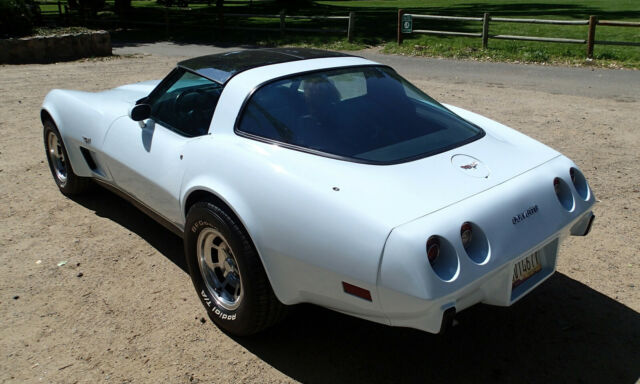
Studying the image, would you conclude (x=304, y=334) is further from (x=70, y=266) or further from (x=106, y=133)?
(x=106, y=133)

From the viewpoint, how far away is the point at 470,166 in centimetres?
303

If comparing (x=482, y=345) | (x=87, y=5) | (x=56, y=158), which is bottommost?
(x=482, y=345)

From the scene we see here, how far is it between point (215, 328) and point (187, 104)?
1.50 meters

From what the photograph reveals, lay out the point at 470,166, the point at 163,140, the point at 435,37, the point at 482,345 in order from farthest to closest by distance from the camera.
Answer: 1. the point at 435,37
2. the point at 163,140
3. the point at 482,345
4. the point at 470,166

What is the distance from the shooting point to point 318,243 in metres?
2.60

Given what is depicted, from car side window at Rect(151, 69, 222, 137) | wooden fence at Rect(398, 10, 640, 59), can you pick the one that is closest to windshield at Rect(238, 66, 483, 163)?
car side window at Rect(151, 69, 222, 137)

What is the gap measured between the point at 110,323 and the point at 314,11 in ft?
85.0

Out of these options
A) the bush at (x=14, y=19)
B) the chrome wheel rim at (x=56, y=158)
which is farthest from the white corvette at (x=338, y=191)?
the bush at (x=14, y=19)

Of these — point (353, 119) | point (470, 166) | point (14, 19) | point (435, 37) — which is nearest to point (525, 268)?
point (470, 166)

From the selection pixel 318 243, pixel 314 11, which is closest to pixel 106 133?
pixel 318 243

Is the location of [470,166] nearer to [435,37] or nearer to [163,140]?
[163,140]

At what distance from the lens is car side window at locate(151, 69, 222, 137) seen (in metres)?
3.59

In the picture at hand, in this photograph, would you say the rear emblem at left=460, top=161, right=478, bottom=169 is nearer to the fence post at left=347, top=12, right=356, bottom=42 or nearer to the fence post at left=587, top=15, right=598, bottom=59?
the fence post at left=587, top=15, right=598, bottom=59

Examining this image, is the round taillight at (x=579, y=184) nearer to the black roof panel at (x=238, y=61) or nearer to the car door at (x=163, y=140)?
the black roof panel at (x=238, y=61)
